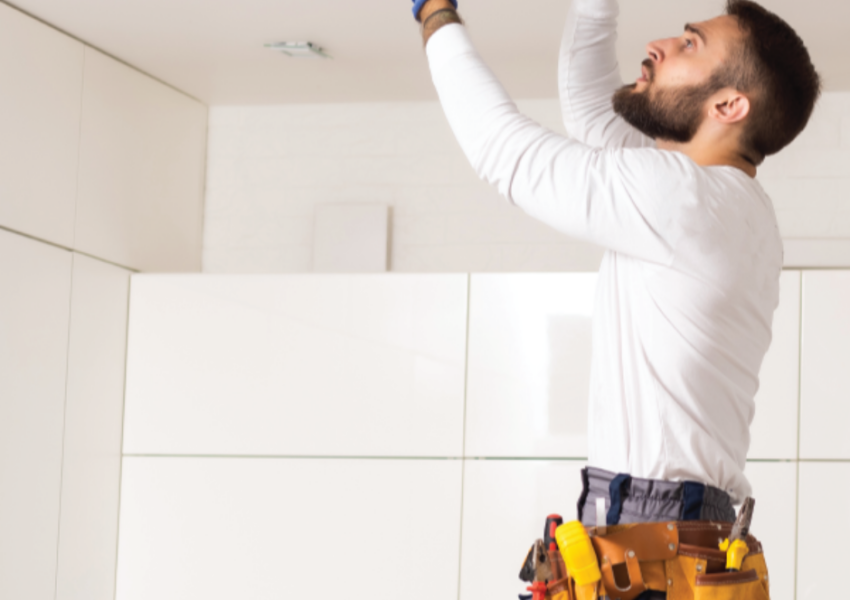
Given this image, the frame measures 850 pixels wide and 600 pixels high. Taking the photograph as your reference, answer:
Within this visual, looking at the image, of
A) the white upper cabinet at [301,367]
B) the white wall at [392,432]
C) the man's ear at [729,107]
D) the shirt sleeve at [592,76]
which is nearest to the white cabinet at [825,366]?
the white wall at [392,432]

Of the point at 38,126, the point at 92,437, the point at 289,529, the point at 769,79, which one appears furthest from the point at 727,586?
the point at 38,126

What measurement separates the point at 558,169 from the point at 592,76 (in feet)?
1.59

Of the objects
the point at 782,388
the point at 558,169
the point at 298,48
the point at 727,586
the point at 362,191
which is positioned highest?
the point at 298,48

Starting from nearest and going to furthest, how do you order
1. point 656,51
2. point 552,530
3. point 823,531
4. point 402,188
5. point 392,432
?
1. point 552,530
2. point 656,51
3. point 823,531
4. point 392,432
5. point 402,188

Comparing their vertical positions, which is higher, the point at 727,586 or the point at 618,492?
the point at 618,492

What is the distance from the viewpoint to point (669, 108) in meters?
1.52

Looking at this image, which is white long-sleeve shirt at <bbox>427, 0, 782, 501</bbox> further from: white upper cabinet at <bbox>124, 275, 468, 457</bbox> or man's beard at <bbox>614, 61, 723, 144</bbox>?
white upper cabinet at <bbox>124, 275, 468, 457</bbox>

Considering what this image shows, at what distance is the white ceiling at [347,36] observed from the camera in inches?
114

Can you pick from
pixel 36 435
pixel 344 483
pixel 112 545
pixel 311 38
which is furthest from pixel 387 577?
pixel 311 38

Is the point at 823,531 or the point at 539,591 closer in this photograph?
the point at 539,591

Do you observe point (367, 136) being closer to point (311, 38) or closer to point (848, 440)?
point (311, 38)

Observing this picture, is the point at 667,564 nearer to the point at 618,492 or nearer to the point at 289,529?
the point at 618,492

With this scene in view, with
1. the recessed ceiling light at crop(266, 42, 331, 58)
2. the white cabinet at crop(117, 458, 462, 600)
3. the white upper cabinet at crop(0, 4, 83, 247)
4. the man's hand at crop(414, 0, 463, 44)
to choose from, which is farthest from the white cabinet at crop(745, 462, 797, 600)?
the white upper cabinet at crop(0, 4, 83, 247)

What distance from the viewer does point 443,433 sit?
3.09 meters
